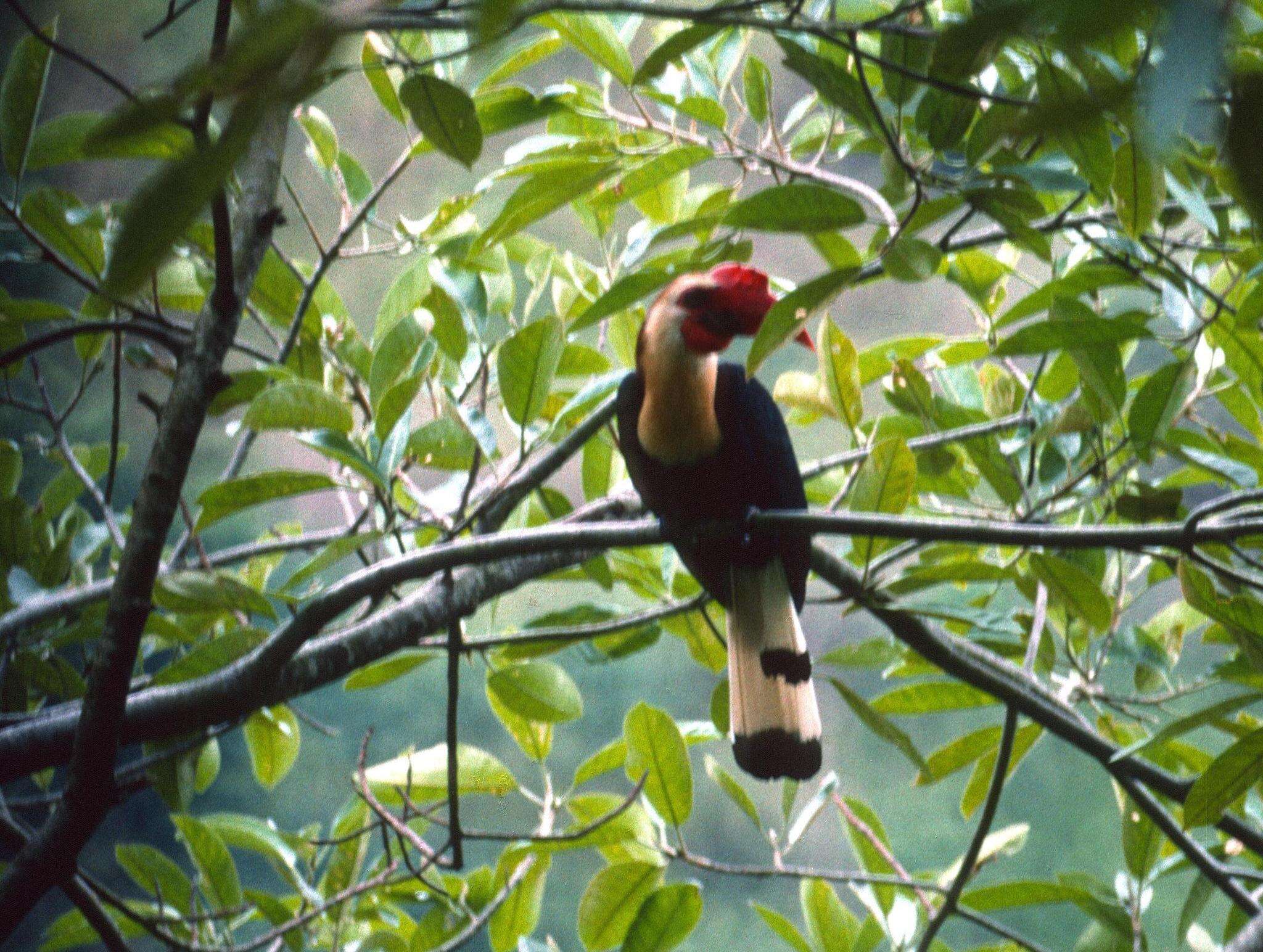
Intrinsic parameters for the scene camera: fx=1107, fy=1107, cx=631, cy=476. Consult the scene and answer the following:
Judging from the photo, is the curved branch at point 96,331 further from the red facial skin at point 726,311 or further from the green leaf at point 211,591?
the red facial skin at point 726,311

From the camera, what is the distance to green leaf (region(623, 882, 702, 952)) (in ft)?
4.39

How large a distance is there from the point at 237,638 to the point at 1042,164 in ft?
3.06

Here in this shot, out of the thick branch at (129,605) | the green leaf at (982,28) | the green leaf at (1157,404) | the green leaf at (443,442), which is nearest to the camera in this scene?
the green leaf at (982,28)

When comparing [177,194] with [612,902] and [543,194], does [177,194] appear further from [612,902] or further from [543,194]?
[612,902]

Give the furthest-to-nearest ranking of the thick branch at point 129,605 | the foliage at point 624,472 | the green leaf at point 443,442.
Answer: the green leaf at point 443,442 < the thick branch at point 129,605 < the foliage at point 624,472

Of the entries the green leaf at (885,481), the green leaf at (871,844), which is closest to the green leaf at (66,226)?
the green leaf at (885,481)

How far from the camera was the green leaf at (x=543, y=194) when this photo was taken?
43.2 inches

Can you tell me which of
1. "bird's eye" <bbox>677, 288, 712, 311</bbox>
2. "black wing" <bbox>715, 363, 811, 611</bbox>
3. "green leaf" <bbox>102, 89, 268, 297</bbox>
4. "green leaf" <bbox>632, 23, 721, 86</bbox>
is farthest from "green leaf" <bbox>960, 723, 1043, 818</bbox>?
"green leaf" <bbox>102, 89, 268, 297</bbox>

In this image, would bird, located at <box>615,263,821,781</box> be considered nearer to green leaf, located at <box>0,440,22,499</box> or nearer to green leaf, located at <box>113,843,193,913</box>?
green leaf, located at <box>113,843,193,913</box>

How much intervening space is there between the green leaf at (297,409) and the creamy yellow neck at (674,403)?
410mm

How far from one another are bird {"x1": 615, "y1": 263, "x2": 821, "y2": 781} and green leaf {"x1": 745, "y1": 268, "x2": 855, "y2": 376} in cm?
53

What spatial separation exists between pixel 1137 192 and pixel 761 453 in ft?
1.89

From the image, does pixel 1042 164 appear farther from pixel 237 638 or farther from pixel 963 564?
pixel 237 638

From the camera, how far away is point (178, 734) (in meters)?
1.14
